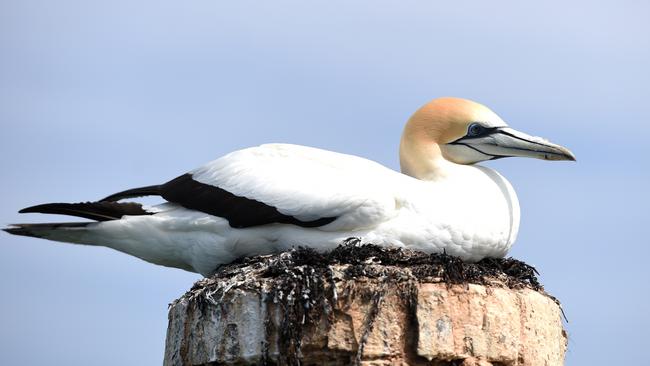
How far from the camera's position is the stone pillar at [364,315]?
279 inches

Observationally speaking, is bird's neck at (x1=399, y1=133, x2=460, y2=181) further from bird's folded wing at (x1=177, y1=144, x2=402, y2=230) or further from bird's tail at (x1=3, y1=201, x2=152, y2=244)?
bird's tail at (x1=3, y1=201, x2=152, y2=244)

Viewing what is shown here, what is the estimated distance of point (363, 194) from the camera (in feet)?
26.7

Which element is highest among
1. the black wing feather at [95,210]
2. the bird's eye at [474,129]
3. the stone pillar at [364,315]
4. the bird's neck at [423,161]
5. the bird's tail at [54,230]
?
the bird's eye at [474,129]

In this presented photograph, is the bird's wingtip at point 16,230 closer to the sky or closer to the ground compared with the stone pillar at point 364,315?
closer to the sky

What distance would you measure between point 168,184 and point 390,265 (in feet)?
7.44

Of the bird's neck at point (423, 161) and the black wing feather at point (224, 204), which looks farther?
the bird's neck at point (423, 161)

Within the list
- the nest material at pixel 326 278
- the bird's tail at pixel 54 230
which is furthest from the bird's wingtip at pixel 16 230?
the nest material at pixel 326 278

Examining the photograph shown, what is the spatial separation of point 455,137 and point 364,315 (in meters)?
→ 2.37

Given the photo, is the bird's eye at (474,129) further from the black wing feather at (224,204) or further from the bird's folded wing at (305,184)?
the black wing feather at (224,204)

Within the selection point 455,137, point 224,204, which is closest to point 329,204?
point 224,204

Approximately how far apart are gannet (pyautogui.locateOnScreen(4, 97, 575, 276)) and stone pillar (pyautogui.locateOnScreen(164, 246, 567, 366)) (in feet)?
1.65

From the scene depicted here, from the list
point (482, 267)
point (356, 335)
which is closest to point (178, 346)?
point (356, 335)

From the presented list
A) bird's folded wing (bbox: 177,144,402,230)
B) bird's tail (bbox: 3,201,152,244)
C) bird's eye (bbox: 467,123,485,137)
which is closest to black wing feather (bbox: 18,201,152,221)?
bird's tail (bbox: 3,201,152,244)

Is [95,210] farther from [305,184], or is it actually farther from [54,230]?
[305,184]
